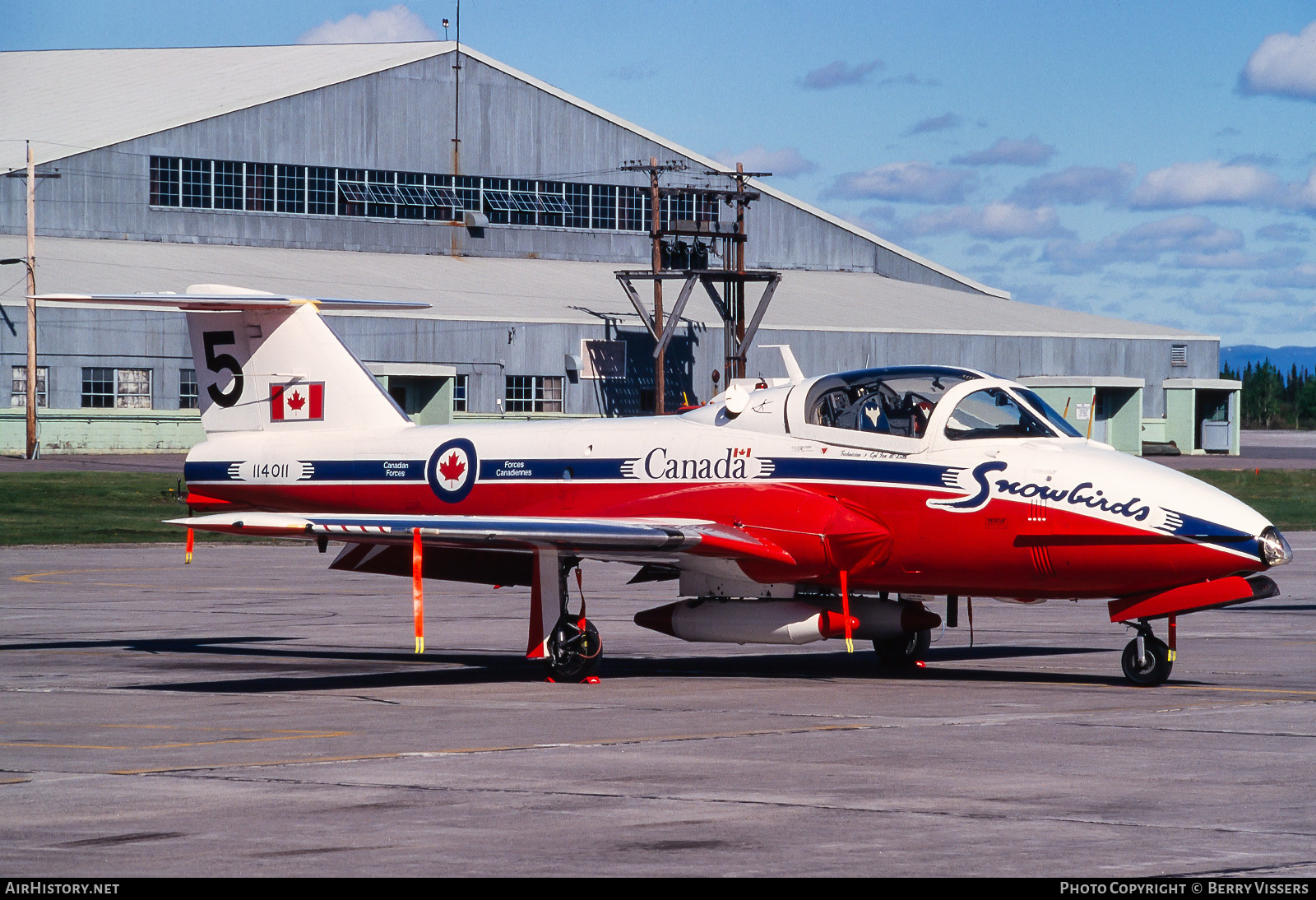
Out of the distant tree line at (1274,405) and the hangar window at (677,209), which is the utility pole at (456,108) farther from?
the distant tree line at (1274,405)

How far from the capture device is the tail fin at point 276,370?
1936 cm

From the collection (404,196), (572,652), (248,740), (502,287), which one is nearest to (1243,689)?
(572,652)

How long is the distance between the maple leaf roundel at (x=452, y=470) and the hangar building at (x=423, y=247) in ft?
140

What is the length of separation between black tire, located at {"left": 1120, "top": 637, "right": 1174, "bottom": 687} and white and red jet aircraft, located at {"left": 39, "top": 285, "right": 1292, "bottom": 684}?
17 mm

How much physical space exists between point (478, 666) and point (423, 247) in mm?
56506

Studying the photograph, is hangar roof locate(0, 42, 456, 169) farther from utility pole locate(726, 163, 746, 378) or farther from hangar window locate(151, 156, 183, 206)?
utility pole locate(726, 163, 746, 378)

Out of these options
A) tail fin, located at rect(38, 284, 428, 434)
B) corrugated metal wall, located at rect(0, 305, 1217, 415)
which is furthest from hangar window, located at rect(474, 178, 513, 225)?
tail fin, located at rect(38, 284, 428, 434)

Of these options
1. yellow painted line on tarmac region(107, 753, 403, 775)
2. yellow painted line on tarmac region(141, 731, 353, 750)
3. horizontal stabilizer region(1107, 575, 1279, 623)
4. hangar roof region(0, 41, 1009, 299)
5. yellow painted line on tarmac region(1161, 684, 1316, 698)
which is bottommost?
yellow painted line on tarmac region(1161, 684, 1316, 698)

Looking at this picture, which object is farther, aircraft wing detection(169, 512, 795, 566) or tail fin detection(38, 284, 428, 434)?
tail fin detection(38, 284, 428, 434)

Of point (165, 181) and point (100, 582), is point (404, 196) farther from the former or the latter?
point (100, 582)

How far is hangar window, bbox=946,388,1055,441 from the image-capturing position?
1559cm

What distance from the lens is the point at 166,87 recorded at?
75250mm

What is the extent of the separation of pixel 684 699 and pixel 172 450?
166 feet
